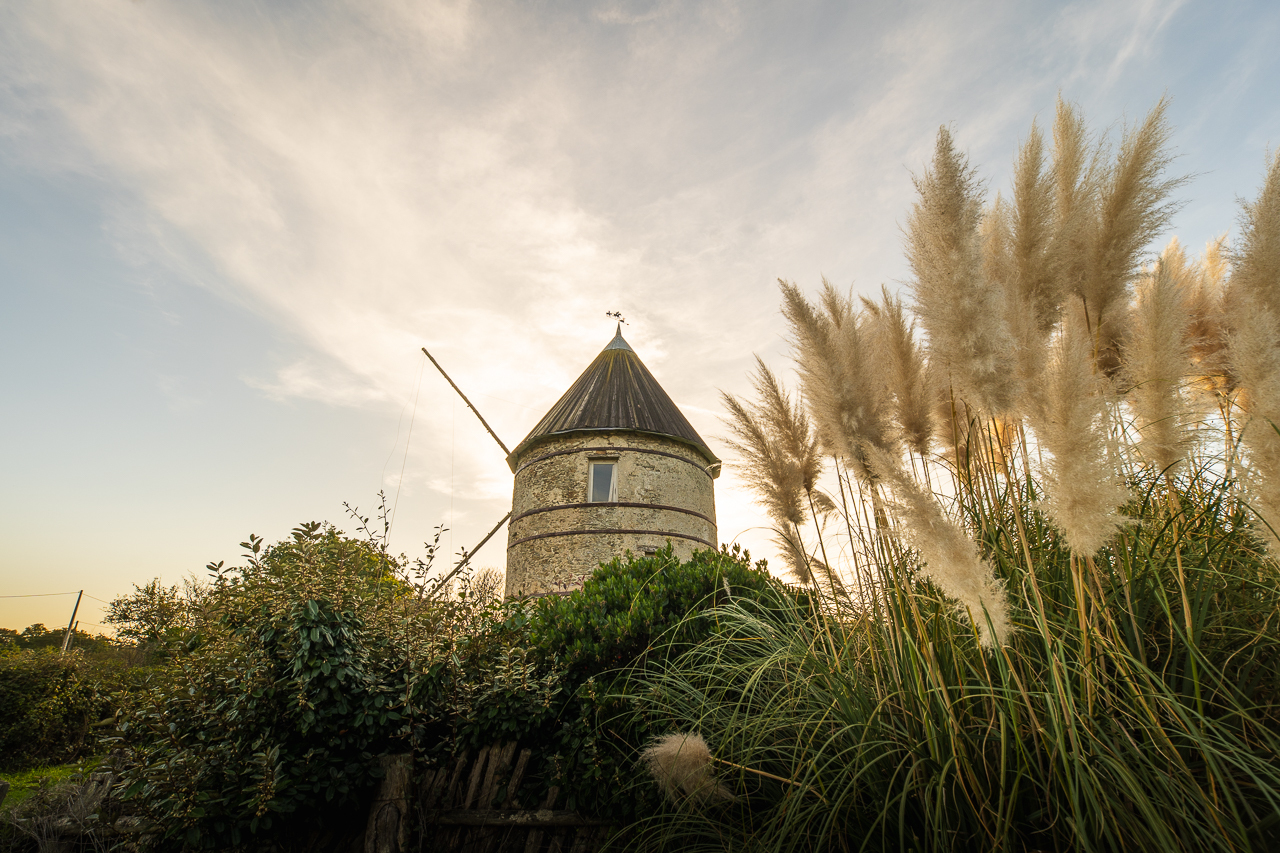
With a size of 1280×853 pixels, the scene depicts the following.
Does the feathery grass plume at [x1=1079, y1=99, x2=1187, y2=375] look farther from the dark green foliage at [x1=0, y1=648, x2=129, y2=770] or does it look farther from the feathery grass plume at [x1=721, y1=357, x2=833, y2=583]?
the dark green foliage at [x1=0, y1=648, x2=129, y2=770]

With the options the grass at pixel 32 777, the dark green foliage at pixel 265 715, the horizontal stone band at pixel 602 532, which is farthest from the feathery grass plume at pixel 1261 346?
the grass at pixel 32 777

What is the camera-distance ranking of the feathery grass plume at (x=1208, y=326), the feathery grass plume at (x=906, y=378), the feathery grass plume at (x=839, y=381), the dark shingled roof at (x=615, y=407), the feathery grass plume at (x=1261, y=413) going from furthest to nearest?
the dark shingled roof at (x=615, y=407) → the feathery grass plume at (x=1208, y=326) → the feathery grass plume at (x=906, y=378) → the feathery grass plume at (x=839, y=381) → the feathery grass plume at (x=1261, y=413)

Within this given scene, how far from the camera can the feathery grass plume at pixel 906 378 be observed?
2.17 metres

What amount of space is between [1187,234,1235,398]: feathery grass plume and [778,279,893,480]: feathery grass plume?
138 cm

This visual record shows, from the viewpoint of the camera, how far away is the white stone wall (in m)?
9.59

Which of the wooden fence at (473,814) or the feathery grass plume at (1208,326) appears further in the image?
the wooden fence at (473,814)

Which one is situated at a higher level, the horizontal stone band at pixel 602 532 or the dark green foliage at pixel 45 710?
the horizontal stone band at pixel 602 532

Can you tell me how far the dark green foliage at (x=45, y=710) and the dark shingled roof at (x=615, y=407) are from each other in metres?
7.18

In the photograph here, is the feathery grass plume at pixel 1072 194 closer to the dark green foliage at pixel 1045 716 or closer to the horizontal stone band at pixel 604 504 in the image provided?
the dark green foliage at pixel 1045 716

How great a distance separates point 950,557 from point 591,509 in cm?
855

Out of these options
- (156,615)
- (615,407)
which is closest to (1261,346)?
(156,615)

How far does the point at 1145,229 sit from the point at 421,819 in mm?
3775

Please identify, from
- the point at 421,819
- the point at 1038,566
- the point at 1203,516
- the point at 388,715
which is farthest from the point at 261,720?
the point at 1203,516

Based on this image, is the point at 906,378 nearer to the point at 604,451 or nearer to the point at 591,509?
the point at 591,509
